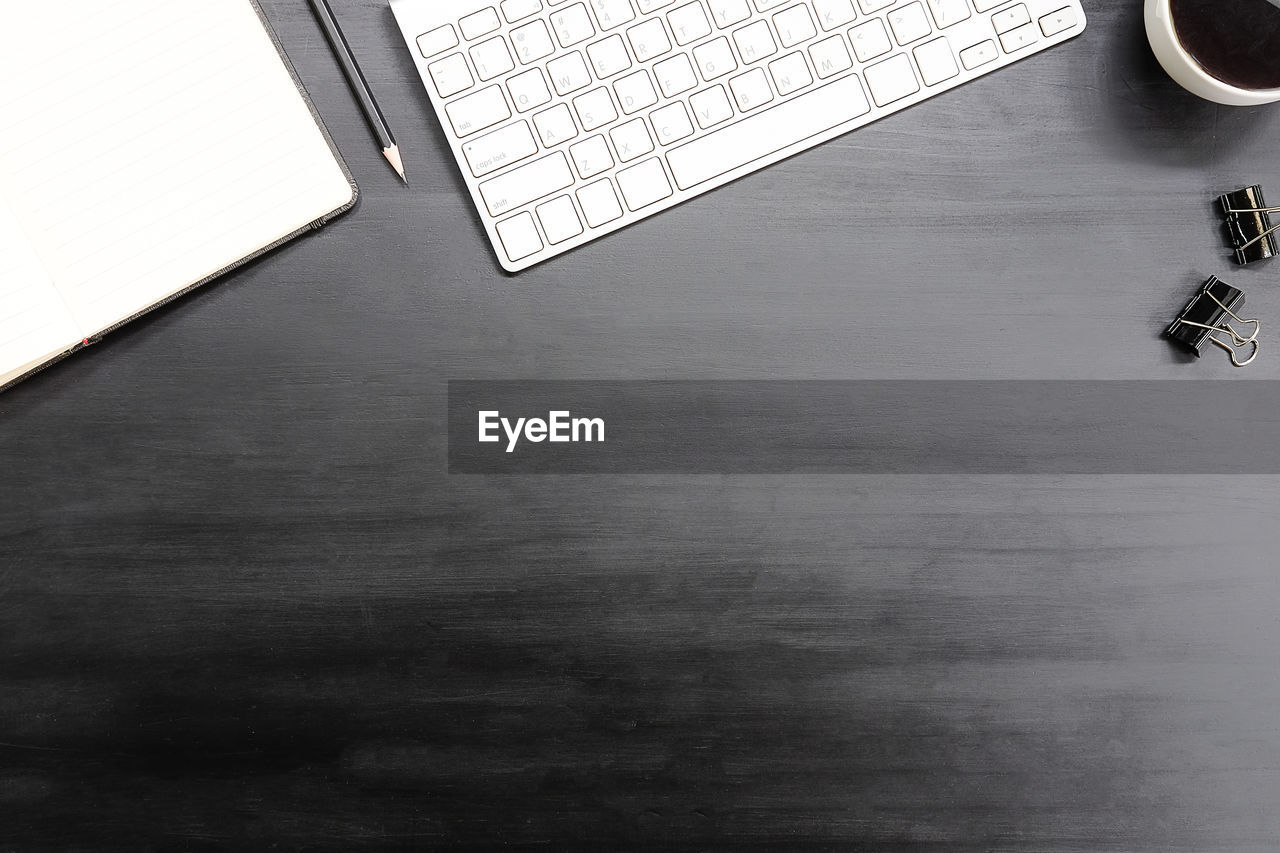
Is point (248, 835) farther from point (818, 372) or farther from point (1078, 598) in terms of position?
point (1078, 598)

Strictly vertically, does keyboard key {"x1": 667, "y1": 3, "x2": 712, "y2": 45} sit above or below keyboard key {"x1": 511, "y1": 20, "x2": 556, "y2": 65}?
below

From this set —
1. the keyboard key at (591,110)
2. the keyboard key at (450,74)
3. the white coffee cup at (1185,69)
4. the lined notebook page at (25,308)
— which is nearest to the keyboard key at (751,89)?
the keyboard key at (591,110)

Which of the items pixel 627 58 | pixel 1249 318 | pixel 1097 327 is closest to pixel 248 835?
pixel 627 58

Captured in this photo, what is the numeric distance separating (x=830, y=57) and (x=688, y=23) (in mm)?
114

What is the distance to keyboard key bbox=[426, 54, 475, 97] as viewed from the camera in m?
0.61

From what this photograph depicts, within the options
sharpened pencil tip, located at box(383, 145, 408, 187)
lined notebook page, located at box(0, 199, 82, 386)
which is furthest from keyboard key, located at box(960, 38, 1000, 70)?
lined notebook page, located at box(0, 199, 82, 386)

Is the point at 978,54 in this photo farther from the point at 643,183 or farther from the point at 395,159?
the point at 395,159

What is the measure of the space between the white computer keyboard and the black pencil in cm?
5

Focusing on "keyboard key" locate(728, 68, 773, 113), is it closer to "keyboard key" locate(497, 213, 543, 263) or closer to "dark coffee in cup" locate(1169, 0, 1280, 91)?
"keyboard key" locate(497, 213, 543, 263)

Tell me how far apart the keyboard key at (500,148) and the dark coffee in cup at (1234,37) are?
510 millimetres

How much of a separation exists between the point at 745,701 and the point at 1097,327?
427 mm

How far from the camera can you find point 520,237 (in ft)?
2.02

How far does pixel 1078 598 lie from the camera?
2.16 ft

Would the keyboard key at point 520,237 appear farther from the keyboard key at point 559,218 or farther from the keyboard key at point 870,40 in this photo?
the keyboard key at point 870,40
